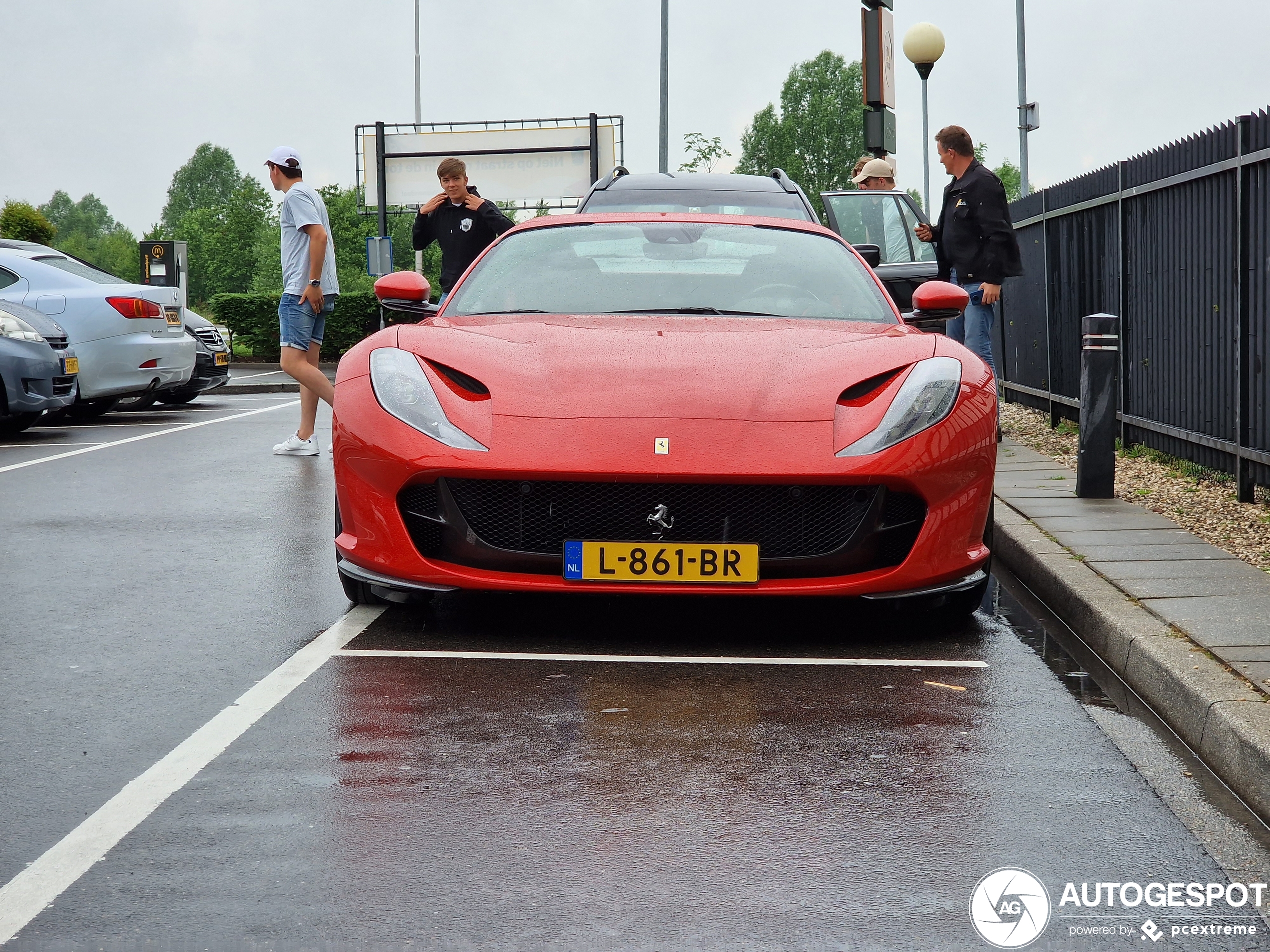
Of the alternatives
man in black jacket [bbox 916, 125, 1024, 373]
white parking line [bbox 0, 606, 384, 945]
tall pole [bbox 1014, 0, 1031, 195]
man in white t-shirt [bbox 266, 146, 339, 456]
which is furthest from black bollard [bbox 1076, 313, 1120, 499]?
tall pole [bbox 1014, 0, 1031, 195]

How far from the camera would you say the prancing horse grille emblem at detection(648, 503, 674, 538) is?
4457 mm

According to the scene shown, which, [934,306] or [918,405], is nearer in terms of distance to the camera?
[918,405]

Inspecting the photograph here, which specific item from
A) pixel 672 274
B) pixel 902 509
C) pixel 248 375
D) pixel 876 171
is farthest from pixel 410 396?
pixel 248 375

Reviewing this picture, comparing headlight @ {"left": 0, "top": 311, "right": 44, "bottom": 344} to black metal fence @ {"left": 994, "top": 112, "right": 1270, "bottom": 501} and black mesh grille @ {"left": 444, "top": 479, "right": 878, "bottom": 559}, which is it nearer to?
black metal fence @ {"left": 994, "top": 112, "right": 1270, "bottom": 501}

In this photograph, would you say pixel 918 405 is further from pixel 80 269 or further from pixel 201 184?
pixel 201 184

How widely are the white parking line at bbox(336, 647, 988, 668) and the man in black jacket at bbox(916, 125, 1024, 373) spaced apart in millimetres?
5129

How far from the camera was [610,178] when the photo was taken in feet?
32.7

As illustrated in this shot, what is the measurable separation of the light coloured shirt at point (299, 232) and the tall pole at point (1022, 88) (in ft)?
63.6

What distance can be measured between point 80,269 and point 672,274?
905 cm

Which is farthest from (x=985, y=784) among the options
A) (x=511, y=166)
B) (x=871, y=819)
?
(x=511, y=166)

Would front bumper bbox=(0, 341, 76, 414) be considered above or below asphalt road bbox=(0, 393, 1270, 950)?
above

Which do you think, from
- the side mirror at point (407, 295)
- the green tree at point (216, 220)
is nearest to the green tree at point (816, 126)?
the green tree at point (216, 220)

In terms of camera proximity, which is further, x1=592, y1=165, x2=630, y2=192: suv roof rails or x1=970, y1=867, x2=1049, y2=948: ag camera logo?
x1=592, y1=165, x2=630, y2=192: suv roof rails

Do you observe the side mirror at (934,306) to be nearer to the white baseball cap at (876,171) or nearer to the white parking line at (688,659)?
the white parking line at (688,659)
